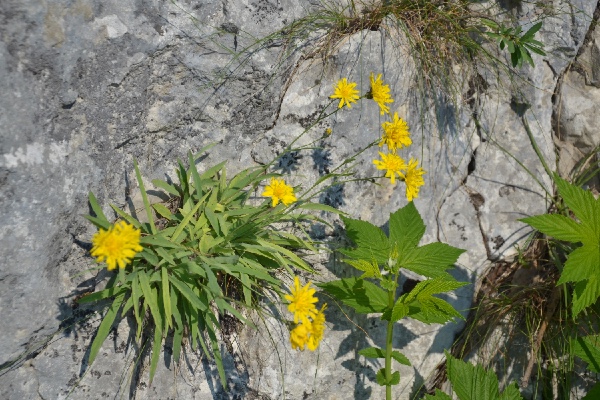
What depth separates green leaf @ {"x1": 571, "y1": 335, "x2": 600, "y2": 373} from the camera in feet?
10.5

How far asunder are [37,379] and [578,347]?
8.68 ft

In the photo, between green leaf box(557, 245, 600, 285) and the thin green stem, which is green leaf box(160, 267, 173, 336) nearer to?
the thin green stem

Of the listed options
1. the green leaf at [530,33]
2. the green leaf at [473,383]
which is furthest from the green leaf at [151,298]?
the green leaf at [530,33]

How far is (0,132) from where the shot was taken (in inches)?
102

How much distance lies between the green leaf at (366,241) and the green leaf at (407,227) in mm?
57

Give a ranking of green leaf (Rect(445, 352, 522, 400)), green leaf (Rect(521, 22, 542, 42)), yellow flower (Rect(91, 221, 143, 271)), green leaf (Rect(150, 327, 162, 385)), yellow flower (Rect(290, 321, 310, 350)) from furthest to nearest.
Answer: green leaf (Rect(521, 22, 542, 42))
green leaf (Rect(445, 352, 522, 400))
green leaf (Rect(150, 327, 162, 385))
yellow flower (Rect(290, 321, 310, 350))
yellow flower (Rect(91, 221, 143, 271))

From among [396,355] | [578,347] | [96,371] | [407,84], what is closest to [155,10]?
[407,84]

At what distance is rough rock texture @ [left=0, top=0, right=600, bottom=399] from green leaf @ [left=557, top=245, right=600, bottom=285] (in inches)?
28.7

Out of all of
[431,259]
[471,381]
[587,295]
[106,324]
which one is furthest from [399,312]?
[106,324]

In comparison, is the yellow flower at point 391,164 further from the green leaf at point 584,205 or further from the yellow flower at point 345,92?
the green leaf at point 584,205

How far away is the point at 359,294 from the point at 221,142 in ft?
3.36

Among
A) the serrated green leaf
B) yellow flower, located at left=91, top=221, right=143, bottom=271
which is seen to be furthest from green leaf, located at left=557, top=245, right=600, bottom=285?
yellow flower, located at left=91, top=221, right=143, bottom=271

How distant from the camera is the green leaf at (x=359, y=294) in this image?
3.08 m

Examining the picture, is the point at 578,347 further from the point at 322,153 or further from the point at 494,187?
the point at 322,153
